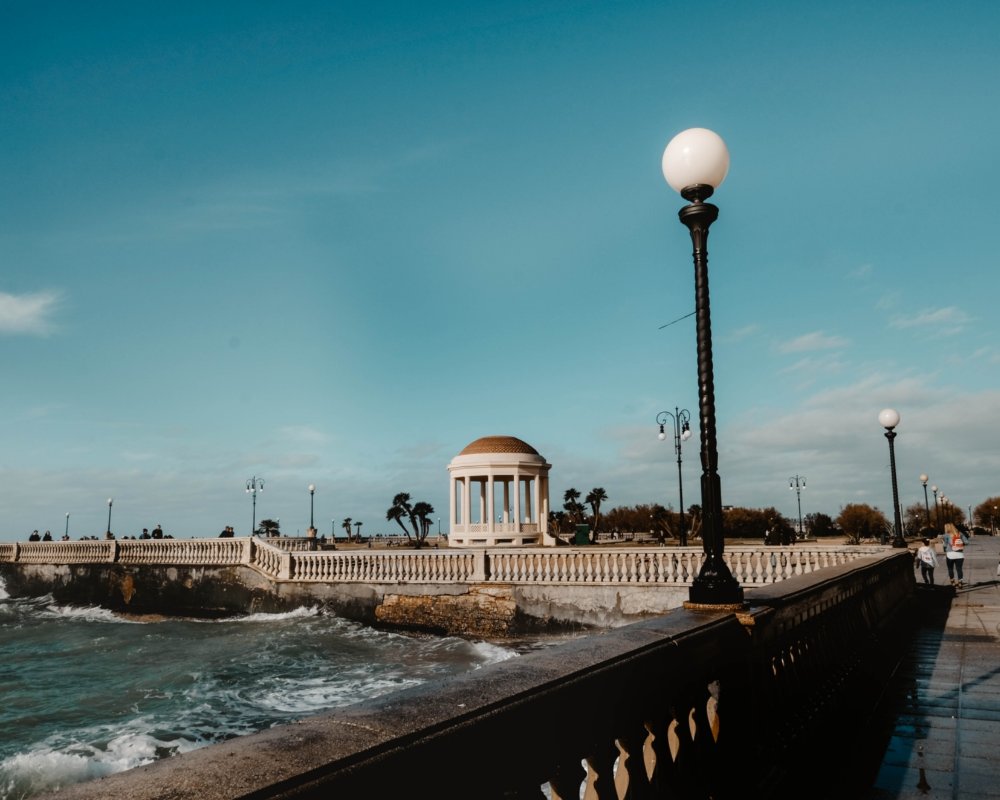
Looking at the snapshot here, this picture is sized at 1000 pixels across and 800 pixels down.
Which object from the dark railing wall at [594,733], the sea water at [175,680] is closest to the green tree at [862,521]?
the sea water at [175,680]

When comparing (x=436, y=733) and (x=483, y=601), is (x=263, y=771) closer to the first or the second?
(x=436, y=733)

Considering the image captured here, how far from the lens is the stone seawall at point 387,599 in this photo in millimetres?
17542

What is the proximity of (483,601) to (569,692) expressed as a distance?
17.9 m

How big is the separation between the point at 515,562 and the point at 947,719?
14450mm

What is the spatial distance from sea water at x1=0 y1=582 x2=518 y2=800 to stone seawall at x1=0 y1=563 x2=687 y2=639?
65 cm

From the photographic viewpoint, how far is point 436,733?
1651mm

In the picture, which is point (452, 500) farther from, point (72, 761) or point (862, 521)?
point (862, 521)

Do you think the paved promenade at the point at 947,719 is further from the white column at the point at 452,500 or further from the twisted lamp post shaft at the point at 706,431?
the white column at the point at 452,500

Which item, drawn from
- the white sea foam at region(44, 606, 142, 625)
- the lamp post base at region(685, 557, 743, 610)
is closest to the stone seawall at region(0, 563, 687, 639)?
the white sea foam at region(44, 606, 142, 625)

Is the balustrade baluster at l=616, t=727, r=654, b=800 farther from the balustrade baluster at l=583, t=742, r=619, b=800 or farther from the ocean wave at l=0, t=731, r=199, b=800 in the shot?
the ocean wave at l=0, t=731, r=199, b=800

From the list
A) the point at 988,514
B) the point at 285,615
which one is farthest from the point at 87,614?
the point at 988,514

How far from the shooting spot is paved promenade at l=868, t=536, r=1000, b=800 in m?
4.06

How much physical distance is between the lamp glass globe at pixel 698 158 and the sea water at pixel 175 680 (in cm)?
811

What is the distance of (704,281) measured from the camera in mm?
4660
